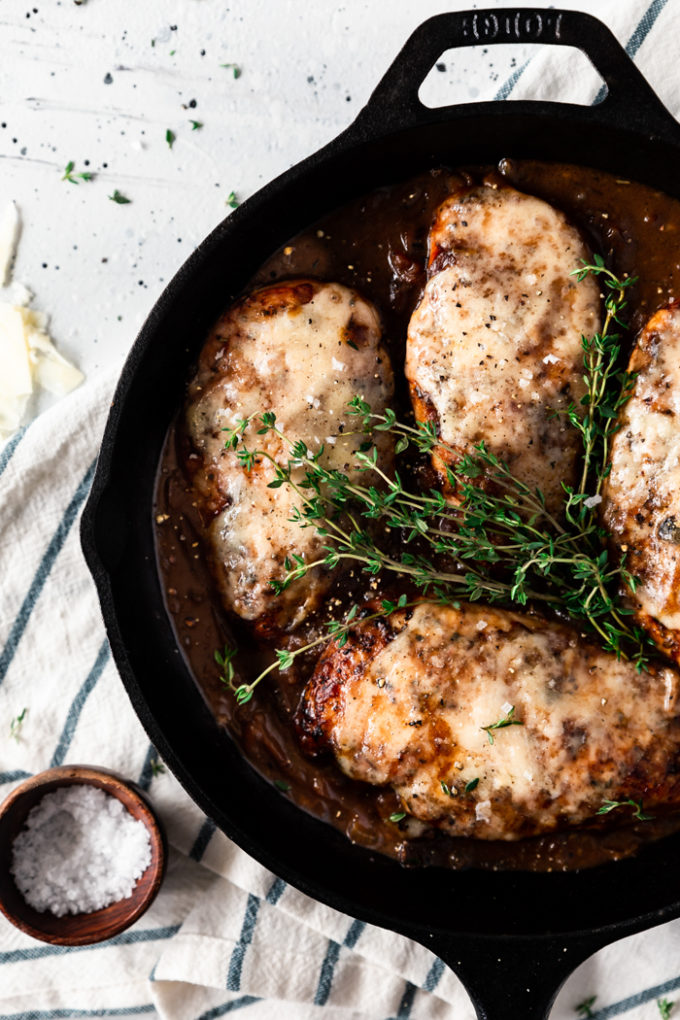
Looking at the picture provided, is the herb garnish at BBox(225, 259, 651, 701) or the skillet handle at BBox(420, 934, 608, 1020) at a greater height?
the herb garnish at BBox(225, 259, 651, 701)

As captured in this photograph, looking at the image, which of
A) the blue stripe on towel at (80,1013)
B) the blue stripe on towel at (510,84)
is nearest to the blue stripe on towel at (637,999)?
the blue stripe on towel at (80,1013)

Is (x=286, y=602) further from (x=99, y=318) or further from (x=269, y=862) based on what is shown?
(x=99, y=318)

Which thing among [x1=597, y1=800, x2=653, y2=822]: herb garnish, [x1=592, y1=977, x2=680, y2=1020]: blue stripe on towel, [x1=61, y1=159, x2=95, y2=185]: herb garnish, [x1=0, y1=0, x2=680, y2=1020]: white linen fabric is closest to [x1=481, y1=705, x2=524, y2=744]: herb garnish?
[x1=597, y1=800, x2=653, y2=822]: herb garnish

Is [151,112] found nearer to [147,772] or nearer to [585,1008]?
[147,772]

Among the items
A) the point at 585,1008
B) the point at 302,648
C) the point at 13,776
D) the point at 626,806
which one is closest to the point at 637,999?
the point at 585,1008

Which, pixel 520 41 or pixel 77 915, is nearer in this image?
pixel 520 41

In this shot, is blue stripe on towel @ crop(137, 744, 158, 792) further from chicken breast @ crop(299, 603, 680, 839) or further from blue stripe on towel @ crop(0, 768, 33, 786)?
chicken breast @ crop(299, 603, 680, 839)

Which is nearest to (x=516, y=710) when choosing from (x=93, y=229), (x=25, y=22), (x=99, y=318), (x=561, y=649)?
(x=561, y=649)
